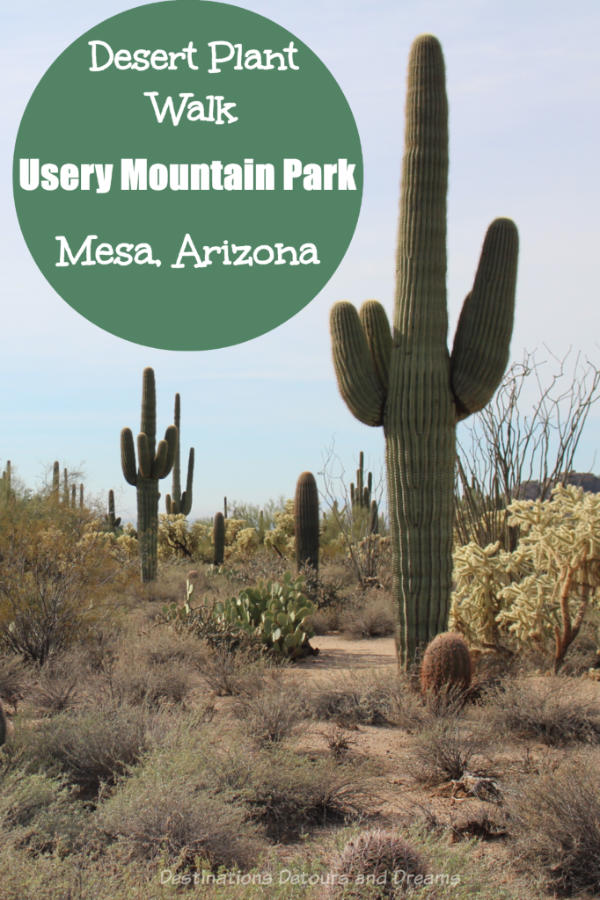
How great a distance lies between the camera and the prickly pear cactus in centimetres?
893

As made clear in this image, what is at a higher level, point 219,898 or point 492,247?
point 492,247

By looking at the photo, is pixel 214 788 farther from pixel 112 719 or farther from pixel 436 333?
pixel 436 333

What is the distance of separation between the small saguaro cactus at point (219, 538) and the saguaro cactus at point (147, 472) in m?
5.82

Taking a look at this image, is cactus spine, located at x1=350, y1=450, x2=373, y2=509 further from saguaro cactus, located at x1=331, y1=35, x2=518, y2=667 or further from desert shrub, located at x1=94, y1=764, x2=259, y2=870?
desert shrub, located at x1=94, y1=764, x2=259, y2=870

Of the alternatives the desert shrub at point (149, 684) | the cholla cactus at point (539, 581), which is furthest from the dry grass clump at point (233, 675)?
the cholla cactus at point (539, 581)

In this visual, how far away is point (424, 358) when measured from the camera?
1019 cm

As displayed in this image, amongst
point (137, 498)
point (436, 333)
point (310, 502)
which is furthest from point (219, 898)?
point (137, 498)

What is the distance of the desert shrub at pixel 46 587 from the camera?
1130cm

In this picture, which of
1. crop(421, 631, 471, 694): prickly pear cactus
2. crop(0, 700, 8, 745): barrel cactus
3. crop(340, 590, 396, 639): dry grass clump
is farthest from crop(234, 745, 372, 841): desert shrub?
crop(340, 590, 396, 639): dry grass clump

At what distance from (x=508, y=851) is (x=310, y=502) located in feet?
45.9

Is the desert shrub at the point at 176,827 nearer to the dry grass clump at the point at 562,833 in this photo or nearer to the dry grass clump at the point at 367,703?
the dry grass clump at the point at 562,833

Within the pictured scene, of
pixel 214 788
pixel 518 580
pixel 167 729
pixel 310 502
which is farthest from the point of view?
pixel 310 502

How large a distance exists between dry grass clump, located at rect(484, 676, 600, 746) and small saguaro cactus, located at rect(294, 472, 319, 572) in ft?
36.6

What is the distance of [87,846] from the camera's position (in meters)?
5.22
